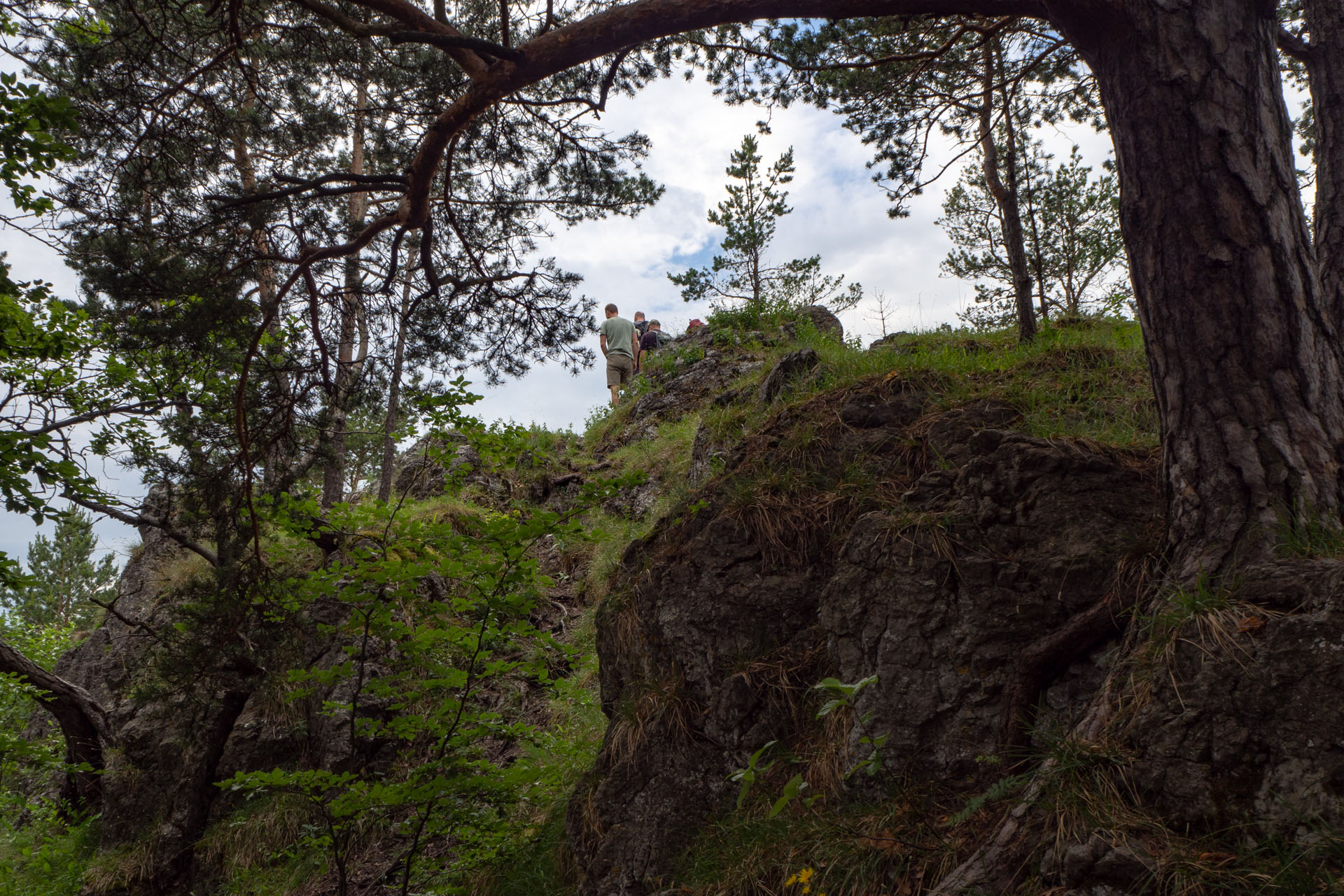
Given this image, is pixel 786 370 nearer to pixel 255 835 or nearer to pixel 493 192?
pixel 493 192

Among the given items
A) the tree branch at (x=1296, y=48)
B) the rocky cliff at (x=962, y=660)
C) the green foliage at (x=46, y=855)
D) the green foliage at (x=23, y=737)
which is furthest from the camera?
the green foliage at (x=23, y=737)

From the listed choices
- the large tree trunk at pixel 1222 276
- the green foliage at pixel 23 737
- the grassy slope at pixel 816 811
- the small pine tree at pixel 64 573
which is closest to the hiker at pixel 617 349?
the grassy slope at pixel 816 811

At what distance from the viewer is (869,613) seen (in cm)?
334

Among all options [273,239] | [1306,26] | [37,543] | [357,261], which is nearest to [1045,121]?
[1306,26]

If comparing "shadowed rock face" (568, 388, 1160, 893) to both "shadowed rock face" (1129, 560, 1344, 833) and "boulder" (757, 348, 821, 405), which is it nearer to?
"shadowed rock face" (1129, 560, 1344, 833)

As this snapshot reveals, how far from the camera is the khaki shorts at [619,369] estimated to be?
15.9 metres

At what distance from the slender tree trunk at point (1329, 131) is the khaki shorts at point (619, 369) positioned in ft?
40.2

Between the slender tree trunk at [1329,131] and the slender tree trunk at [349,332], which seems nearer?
the slender tree trunk at [1329,131]

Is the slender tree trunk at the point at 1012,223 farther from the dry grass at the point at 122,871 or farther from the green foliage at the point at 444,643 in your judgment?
the dry grass at the point at 122,871

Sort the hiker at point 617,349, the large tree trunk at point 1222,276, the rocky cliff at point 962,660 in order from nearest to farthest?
1. the rocky cliff at point 962,660
2. the large tree trunk at point 1222,276
3. the hiker at point 617,349

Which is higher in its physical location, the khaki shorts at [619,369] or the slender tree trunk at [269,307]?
the khaki shorts at [619,369]

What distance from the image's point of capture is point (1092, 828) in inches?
81.7

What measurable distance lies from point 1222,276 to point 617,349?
13629 mm

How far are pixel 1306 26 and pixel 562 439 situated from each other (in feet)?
38.5
